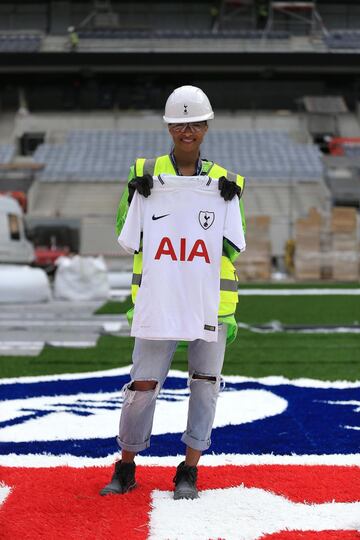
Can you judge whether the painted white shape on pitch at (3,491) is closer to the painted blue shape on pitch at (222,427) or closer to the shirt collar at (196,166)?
the painted blue shape on pitch at (222,427)

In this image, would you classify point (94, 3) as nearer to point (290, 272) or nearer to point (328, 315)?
point (290, 272)

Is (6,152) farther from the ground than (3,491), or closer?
closer

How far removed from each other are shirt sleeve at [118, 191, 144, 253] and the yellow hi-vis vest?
5 cm

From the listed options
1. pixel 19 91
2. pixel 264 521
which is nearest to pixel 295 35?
pixel 19 91

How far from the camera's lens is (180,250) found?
11.1 feet

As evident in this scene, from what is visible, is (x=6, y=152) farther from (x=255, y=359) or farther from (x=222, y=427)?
(x=222, y=427)

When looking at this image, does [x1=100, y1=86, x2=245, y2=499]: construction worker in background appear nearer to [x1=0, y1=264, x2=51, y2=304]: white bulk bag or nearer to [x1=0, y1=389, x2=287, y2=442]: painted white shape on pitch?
[x1=0, y1=389, x2=287, y2=442]: painted white shape on pitch

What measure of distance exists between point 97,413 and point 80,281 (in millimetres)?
10685

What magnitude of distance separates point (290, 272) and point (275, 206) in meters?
5.20

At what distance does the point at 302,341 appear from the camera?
31.0 ft

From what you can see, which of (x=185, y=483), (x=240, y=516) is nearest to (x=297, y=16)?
(x=185, y=483)

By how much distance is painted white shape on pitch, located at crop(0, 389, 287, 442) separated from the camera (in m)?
4.66

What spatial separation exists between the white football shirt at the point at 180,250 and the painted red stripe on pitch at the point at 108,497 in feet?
2.15

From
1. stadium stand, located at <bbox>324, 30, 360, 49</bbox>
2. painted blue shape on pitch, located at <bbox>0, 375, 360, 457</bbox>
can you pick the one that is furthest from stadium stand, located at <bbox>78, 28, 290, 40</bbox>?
painted blue shape on pitch, located at <bbox>0, 375, 360, 457</bbox>
